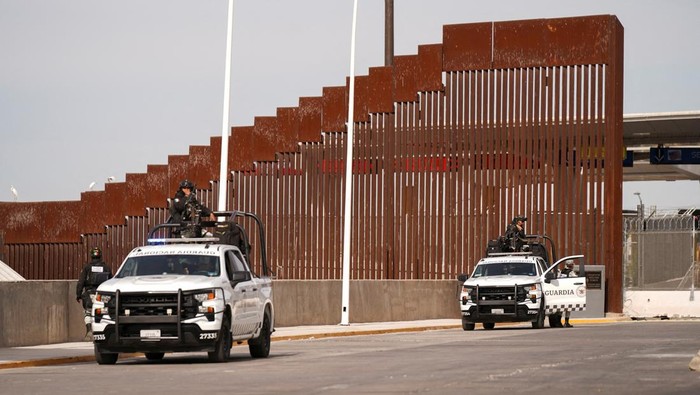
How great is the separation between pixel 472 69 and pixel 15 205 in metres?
23.7

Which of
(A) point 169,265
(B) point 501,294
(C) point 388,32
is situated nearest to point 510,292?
(B) point 501,294

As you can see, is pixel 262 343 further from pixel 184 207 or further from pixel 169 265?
pixel 184 207

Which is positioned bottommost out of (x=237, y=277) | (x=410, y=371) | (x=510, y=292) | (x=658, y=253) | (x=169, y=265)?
(x=410, y=371)

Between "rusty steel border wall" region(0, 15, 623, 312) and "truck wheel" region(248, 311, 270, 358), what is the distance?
26.2 meters

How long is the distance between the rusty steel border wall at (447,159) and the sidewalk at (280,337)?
18.0 ft

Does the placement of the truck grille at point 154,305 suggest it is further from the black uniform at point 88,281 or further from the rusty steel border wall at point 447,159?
the rusty steel border wall at point 447,159

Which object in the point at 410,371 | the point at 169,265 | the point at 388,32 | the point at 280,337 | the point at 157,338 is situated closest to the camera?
the point at 410,371

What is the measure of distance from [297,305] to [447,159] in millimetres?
16077

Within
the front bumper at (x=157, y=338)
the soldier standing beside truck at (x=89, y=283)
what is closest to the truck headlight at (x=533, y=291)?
the soldier standing beside truck at (x=89, y=283)

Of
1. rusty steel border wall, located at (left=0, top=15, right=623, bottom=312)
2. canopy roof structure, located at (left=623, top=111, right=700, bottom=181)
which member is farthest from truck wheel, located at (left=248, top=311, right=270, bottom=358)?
canopy roof structure, located at (left=623, top=111, right=700, bottom=181)

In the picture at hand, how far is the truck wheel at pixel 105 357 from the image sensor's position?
73.2ft

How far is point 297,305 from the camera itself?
37281 mm

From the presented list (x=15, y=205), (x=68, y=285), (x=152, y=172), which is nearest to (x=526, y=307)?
(x=68, y=285)

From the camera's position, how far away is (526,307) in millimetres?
36000
